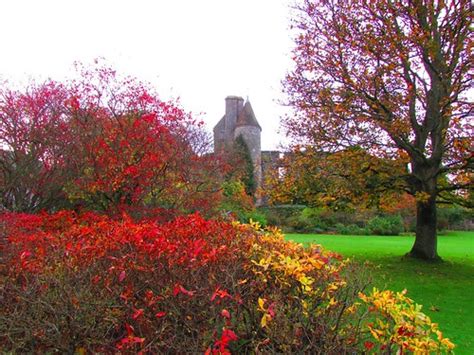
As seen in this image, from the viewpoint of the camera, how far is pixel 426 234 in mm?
11727

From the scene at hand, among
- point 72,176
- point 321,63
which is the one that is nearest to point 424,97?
point 321,63

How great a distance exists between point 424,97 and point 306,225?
662 inches

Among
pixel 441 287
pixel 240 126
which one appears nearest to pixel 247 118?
pixel 240 126

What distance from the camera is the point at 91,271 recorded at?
3084mm

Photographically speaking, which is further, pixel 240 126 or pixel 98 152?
pixel 240 126

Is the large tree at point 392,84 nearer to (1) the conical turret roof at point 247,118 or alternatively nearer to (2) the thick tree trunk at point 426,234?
(2) the thick tree trunk at point 426,234

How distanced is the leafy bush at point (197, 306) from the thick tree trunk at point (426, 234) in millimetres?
9300

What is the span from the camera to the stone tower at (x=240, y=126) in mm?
42812

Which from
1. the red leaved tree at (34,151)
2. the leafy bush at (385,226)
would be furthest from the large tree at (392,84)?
the leafy bush at (385,226)

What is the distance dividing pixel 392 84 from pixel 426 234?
4.44 m

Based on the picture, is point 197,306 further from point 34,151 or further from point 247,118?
point 247,118

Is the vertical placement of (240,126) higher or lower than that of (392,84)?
higher

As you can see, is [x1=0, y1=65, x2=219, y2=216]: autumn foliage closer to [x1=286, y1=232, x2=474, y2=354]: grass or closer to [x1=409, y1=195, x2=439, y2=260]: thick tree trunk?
[x1=286, y1=232, x2=474, y2=354]: grass

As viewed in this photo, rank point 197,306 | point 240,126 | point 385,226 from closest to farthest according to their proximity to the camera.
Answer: point 197,306
point 385,226
point 240,126
